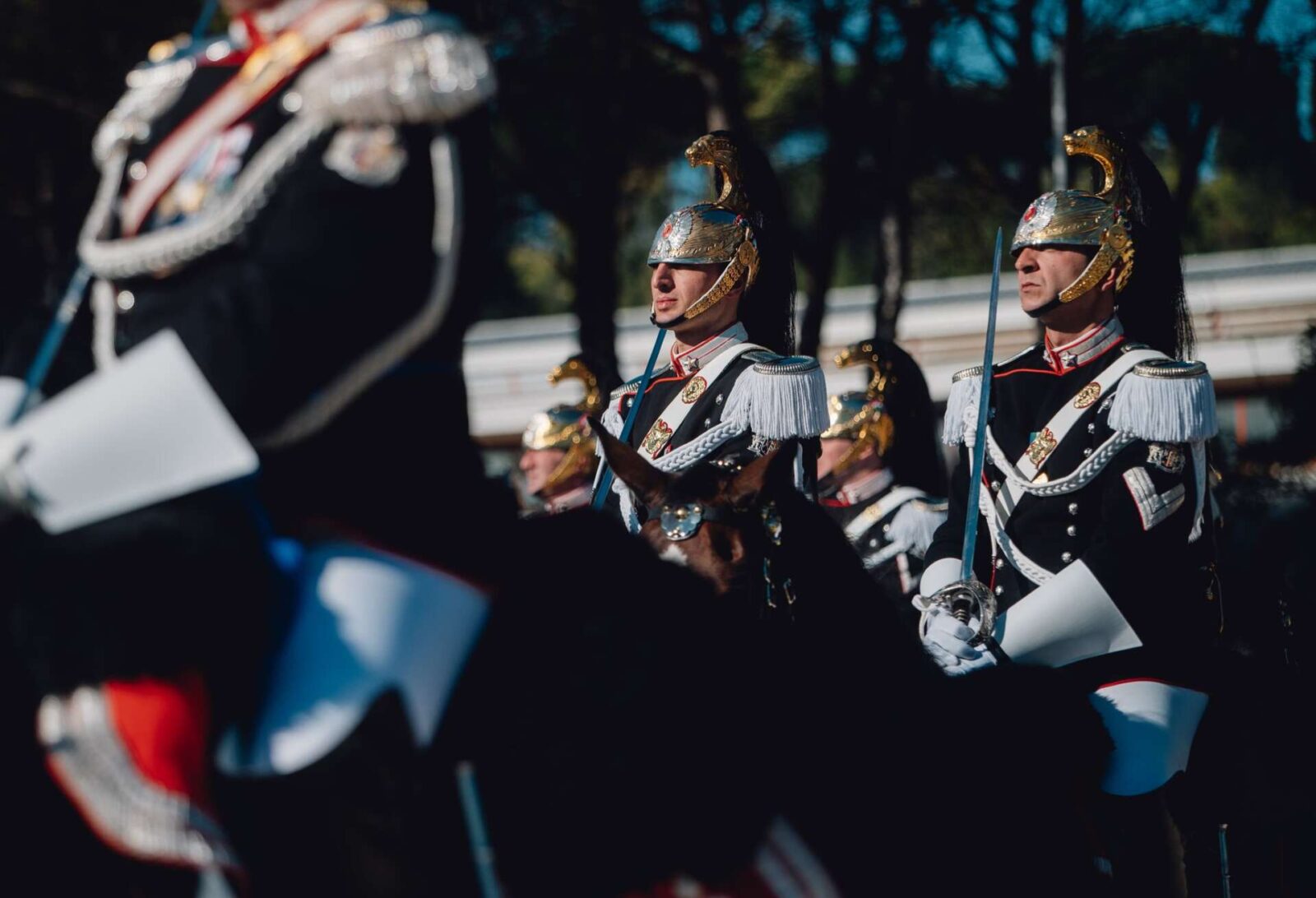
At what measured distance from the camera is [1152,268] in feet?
17.3

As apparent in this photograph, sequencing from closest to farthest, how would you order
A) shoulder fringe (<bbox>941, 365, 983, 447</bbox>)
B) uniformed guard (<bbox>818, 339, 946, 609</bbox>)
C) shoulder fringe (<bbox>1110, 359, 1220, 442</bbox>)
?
1. shoulder fringe (<bbox>1110, 359, 1220, 442</bbox>)
2. shoulder fringe (<bbox>941, 365, 983, 447</bbox>)
3. uniformed guard (<bbox>818, 339, 946, 609</bbox>)

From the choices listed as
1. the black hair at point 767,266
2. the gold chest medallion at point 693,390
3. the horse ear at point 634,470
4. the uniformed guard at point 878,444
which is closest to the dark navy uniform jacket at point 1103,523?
the black hair at point 767,266

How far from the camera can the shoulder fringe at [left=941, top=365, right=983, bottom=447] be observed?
17.7 ft

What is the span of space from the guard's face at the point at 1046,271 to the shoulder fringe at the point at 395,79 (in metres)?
2.98

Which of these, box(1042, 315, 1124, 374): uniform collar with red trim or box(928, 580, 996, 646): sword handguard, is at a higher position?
box(1042, 315, 1124, 374): uniform collar with red trim

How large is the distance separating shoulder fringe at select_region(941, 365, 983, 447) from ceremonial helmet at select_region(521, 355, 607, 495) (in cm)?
235

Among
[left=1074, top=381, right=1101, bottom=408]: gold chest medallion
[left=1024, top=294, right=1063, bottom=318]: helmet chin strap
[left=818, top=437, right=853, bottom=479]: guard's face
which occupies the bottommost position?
[left=818, top=437, right=853, bottom=479]: guard's face

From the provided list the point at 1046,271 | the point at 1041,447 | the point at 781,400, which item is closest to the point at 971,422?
the point at 1041,447

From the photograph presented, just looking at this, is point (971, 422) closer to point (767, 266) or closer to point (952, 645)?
point (767, 266)

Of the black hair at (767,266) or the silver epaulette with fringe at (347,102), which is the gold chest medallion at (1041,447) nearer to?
the black hair at (767,266)

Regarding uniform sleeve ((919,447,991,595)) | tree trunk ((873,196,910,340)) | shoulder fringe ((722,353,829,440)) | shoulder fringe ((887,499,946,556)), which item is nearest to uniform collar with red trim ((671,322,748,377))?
shoulder fringe ((722,353,829,440))

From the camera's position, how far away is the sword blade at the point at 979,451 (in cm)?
486

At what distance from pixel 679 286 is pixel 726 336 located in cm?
22

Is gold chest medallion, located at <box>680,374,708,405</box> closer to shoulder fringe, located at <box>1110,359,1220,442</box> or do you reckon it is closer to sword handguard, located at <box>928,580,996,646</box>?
sword handguard, located at <box>928,580,996,646</box>
